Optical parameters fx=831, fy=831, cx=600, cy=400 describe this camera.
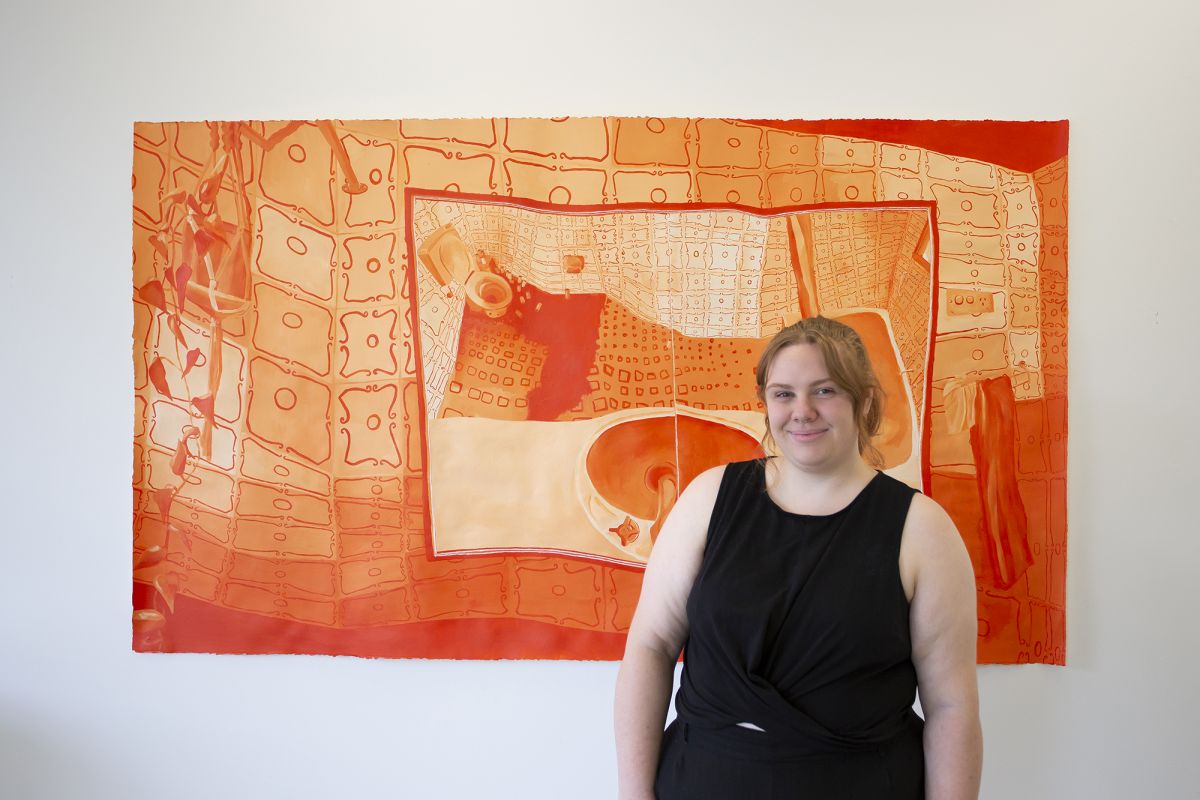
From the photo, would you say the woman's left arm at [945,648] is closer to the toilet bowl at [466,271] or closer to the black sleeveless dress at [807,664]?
the black sleeveless dress at [807,664]

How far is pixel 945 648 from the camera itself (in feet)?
4.13

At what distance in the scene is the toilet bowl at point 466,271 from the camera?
1.84 m

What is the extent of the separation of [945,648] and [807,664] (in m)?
0.22

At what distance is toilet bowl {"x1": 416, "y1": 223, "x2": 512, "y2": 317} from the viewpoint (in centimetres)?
184

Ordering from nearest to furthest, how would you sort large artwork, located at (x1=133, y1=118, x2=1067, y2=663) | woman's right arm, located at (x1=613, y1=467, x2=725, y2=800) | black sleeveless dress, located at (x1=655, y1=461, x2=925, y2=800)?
black sleeveless dress, located at (x1=655, y1=461, x2=925, y2=800) → woman's right arm, located at (x1=613, y1=467, x2=725, y2=800) → large artwork, located at (x1=133, y1=118, x2=1067, y2=663)

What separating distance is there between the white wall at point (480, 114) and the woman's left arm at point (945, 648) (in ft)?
2.13

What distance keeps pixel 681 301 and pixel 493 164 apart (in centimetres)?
51

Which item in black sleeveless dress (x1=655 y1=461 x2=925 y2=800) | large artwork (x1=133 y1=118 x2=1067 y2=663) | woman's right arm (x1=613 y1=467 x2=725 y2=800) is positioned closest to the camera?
black sleeveless dress (x1=655 y1=461 x2=925 y2=800)

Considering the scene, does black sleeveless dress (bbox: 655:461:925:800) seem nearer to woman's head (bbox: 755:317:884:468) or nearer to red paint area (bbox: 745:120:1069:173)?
woman's head (bbox: 755:317:884:468)

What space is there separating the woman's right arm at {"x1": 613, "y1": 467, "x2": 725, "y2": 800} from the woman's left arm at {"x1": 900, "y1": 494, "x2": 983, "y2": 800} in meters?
0.32
